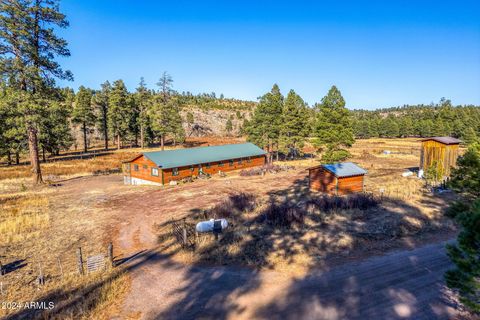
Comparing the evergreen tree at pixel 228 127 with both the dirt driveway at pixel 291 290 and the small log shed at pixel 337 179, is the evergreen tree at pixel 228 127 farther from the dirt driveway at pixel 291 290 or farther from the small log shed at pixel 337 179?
the dirt driveway at pixel 291 290

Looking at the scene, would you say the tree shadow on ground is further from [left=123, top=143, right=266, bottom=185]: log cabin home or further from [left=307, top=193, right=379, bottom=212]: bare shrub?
[left=123, top=143, right=266, bottom=185]: log cabin home

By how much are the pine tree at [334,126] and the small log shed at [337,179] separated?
29.2ft

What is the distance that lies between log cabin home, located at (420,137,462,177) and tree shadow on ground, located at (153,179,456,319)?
21.1m

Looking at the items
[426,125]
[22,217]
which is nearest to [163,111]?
[22,217]

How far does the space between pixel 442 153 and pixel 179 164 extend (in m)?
31.2

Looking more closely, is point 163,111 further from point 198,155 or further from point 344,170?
point 344,170

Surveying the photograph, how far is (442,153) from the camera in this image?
31.5 meters

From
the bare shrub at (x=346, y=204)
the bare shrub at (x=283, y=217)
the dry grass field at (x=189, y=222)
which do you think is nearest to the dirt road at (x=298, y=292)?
the dry grass field at (x=189, y=222)

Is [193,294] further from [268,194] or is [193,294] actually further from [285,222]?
[268,194]

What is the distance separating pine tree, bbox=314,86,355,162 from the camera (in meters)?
36.7

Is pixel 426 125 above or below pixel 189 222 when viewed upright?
above

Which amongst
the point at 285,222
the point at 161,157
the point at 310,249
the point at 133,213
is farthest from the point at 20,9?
the point at 310,249

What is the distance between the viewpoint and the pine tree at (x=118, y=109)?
66.1 m

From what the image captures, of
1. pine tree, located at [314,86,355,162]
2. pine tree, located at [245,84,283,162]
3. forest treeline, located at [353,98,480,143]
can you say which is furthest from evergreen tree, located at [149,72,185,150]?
forest treeline, located at [353,98,480,143]
